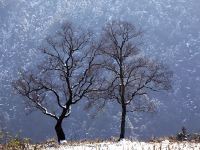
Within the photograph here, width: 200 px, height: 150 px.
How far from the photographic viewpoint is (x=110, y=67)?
41.9 metres

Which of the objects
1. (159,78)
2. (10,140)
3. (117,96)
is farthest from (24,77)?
(10,140)

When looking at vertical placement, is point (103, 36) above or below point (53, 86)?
above

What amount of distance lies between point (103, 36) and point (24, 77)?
7406 mm

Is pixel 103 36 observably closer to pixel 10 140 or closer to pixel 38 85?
pixel 38 85

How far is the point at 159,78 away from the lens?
43125 millimetres

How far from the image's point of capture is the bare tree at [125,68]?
138 ft

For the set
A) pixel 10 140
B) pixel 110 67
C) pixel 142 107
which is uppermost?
pixel 110 67

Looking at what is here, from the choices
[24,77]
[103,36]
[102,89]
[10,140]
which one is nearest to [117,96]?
[102,89]

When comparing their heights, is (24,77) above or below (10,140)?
above

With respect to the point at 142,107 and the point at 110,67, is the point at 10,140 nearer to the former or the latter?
the point at 110,67

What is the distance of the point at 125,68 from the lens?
42.8 meters

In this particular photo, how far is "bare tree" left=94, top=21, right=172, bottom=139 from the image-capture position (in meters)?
42.0

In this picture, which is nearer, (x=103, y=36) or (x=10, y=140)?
(x=10, y=140)

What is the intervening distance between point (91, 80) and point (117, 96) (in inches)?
101
